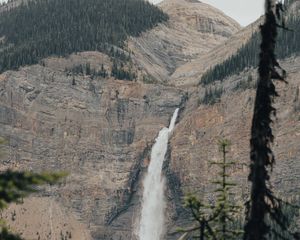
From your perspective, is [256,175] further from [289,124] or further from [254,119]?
[289,124]

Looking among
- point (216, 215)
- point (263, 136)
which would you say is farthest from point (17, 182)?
point (216, 215)

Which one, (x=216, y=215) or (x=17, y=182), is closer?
(x=17, y=182)

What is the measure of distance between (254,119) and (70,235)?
18070 centimetres

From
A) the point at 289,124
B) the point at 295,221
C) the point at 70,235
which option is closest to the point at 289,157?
the point at 289,124

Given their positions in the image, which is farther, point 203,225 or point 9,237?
point 203,225

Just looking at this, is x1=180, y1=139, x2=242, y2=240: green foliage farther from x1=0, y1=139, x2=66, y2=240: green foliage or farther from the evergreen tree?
x1=0, y1=139, x2=66, y2=240: green foliage

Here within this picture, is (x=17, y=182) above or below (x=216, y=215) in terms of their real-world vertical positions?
above

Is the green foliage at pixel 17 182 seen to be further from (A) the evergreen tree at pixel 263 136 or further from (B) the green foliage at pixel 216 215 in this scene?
(B) the green foliage at pixel 216 215

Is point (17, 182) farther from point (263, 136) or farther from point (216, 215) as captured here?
point (216, 215)

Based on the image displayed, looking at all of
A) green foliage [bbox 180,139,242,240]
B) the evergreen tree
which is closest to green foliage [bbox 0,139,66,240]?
the evergreen tree

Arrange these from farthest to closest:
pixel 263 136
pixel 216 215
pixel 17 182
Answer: pixel 216 215, pixel 263 136, pixel 17 182

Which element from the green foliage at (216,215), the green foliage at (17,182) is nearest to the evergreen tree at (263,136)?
the green foliage at (216,215)

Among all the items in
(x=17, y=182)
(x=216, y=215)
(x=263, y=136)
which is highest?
(x=263, y=136)

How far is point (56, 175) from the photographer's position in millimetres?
18078
